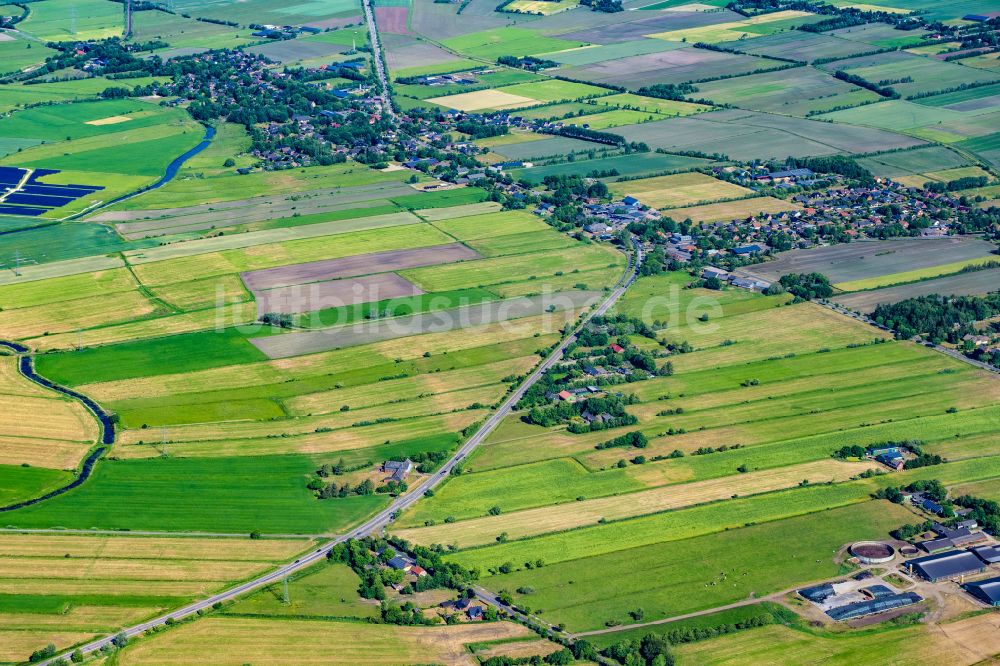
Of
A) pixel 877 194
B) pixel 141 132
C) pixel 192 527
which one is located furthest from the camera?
pixel 141 132

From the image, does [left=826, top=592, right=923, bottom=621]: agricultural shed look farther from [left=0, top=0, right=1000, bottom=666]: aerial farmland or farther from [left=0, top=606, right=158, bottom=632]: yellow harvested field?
[left=0, top=606, right=158, bottom=632]: yellow harvested field

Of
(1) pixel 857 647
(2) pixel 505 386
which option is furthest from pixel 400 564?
(2) pixel 505 386

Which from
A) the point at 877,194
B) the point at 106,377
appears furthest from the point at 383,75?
the point at 106,377

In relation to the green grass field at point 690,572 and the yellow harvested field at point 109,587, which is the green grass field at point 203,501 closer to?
the yellow harvested field at point 109,587

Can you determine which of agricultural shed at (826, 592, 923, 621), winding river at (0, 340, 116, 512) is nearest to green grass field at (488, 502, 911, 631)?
agricultural shed at (826, 592, 923, 621)

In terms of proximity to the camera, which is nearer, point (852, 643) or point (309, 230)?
point (852, 643)

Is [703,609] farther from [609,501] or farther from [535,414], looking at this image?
[535,414]

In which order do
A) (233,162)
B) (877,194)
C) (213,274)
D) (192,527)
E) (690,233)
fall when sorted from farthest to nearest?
1. (233,162)
2. (877,194)
3. (690,233)
4. (213,274)
5. (192,527)
